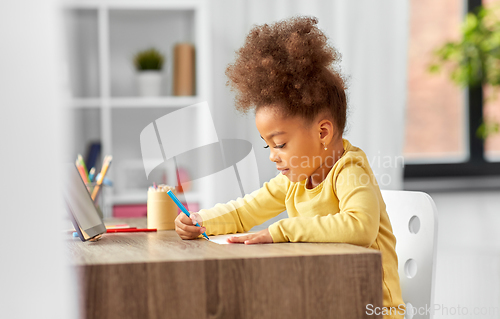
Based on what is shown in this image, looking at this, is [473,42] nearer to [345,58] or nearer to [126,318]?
[345,58]

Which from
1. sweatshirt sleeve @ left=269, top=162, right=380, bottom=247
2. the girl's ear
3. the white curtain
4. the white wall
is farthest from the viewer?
the white curtain

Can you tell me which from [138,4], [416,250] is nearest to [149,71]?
[138,4]

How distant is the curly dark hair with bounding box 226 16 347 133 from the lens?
821 mm

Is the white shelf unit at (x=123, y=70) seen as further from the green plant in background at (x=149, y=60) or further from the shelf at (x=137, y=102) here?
the green plant in background at (x=149, y=60)

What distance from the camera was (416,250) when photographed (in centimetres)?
92

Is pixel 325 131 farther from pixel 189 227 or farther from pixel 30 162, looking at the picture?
pixel 30 162

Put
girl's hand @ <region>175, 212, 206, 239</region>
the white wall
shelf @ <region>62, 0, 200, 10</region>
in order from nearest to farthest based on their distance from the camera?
the white wall < girl's hand @ <region>175, 212, 206, 239</region> < shelf @ <region>62, 0, 200, 10</region>

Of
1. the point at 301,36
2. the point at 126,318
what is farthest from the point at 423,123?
the point at 126,318

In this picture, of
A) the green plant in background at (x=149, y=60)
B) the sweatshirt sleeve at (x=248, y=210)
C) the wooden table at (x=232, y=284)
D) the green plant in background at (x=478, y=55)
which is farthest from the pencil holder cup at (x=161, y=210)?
the green plant in background at (x=478, y=55)

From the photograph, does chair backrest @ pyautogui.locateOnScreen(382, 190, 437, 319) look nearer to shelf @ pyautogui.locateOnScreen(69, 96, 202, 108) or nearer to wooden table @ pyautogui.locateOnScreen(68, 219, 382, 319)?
wooden table @ pyautogui.locateOnScreen(68, 219, 382, 319)

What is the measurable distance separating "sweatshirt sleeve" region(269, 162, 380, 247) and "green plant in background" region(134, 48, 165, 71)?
154cm

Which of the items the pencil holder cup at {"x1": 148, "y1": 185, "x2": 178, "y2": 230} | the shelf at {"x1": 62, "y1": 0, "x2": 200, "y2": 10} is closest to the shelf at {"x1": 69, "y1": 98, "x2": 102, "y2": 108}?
the shelf at {"x1": 62, "y1": 0, "x2": 200, "y2": 10}

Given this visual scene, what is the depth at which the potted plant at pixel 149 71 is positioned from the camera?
2082mm

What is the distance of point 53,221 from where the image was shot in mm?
397
